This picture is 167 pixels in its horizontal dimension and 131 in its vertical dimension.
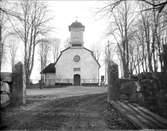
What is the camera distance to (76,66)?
37.3 metres

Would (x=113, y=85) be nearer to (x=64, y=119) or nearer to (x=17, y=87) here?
(x=64, y=119)

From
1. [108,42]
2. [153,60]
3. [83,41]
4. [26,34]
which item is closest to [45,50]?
[83,41]

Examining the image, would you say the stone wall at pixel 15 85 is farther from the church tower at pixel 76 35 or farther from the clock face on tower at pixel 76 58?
the church tower at pixel 76 35

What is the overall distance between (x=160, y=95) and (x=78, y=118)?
3.49m

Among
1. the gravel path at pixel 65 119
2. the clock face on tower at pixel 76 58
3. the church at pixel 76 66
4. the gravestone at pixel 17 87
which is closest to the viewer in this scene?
the gravel path at pixel 65 119

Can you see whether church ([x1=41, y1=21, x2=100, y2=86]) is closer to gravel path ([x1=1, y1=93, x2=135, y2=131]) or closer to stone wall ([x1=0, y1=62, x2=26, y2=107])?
stone wall ([x1=0, y1=62, x2=26, y2=107])

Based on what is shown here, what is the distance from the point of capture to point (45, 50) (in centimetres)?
5306

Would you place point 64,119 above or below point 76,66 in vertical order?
below

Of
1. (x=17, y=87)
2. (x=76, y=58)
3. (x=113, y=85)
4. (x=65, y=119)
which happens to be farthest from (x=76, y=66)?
(x=65, y=119)

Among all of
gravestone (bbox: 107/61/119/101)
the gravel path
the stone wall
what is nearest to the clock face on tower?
gravestone (bbox: 107/61/119/101)

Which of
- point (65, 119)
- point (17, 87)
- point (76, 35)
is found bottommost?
point (65, 119)

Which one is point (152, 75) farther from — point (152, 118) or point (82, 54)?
point (82, 54)

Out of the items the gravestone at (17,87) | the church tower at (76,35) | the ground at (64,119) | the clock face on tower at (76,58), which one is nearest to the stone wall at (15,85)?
the gravestone at (17,87)

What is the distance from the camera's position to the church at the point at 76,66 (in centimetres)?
3681
